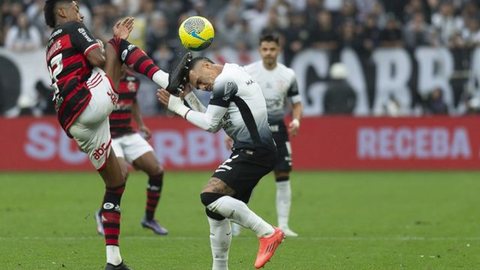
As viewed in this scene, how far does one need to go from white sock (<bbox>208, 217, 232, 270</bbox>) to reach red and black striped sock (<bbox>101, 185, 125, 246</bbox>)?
108 cm

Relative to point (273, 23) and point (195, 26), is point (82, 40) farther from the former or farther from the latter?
point (273, 23)

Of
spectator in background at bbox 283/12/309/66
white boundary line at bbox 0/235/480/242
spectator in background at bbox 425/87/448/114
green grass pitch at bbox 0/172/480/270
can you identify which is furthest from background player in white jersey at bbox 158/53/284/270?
spectator in background at bbox 425/87/448/114

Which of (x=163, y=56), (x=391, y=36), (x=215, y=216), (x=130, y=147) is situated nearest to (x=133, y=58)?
(x=215, y=216)

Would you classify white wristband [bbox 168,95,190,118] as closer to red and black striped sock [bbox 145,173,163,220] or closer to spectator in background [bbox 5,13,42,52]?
red and black striped sock [bbox 145,173,163,220]

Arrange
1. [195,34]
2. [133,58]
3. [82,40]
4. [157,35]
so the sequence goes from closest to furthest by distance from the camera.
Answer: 1. [82,40]
2. [133,58]
3. [195,34]
4. [157,35]

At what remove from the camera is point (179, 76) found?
34.5 ft

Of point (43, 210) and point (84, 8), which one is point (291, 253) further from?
point (84, 8)

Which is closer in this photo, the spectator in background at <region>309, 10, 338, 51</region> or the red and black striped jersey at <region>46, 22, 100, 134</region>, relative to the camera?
the red and black striped jersey at <region>46, 22, 100, 134</region>

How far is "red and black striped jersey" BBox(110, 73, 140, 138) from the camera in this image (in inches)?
592

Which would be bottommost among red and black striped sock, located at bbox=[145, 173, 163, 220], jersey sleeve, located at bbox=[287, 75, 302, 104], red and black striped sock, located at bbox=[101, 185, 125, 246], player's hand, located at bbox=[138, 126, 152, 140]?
red and black striped sock, located at bbox=[145, 173, 163, 220]

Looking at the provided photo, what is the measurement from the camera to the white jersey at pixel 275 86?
49.5ft

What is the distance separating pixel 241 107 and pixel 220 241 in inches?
53.9

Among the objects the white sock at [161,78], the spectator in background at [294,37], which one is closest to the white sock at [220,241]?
the white sock at [161,78]

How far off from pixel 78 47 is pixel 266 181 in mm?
12920
